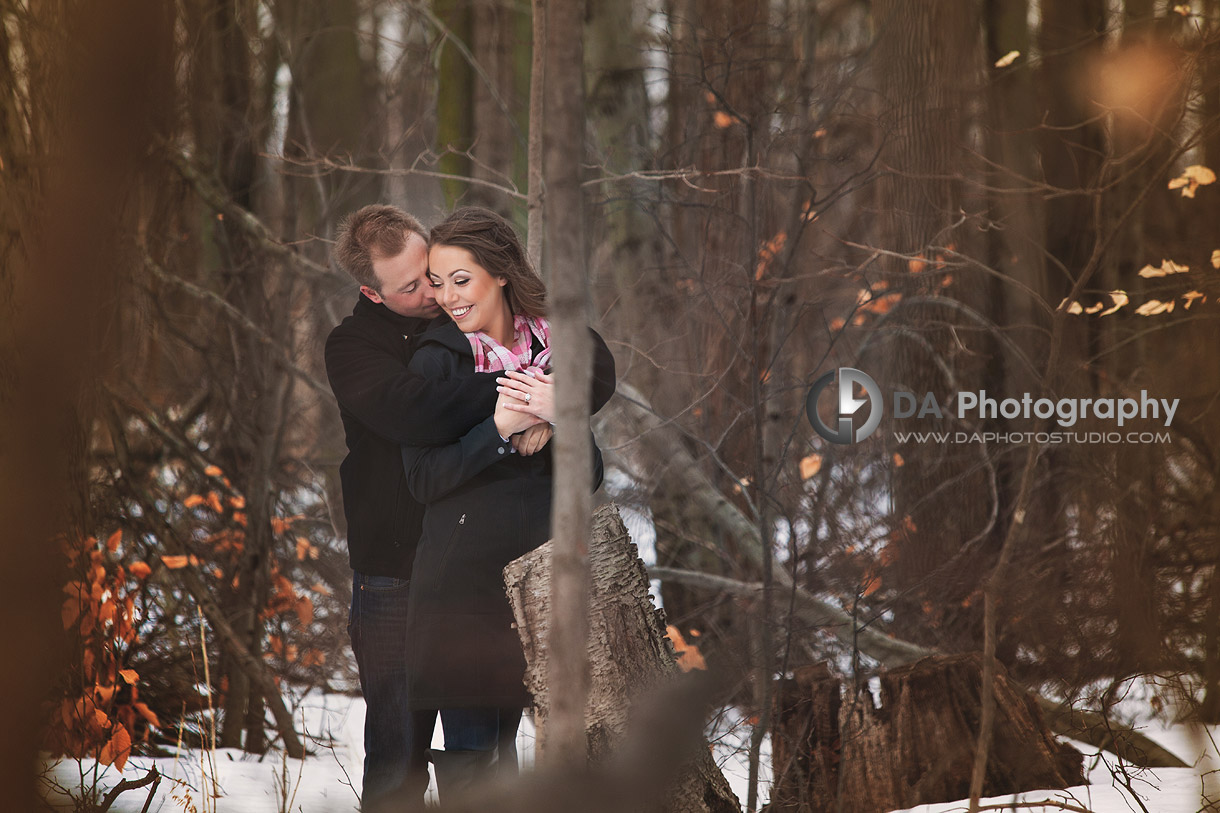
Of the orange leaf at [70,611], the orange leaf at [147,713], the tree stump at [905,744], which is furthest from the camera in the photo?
the orange leaf at [147,713]

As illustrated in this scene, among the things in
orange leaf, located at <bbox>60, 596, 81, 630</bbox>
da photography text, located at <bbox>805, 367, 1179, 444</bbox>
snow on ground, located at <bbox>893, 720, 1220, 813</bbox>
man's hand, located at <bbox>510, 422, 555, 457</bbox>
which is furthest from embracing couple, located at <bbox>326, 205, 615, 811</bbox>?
snow on ground, located at <bbox>893, 720, 1220, 813</bbox>

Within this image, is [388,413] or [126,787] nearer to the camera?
[388,413]

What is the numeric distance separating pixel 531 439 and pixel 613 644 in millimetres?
531

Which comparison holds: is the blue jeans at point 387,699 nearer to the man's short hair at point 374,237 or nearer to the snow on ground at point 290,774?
the snow on ground at point 290,774

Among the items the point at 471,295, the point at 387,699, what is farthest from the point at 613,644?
the point at 471,295

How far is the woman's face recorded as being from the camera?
2.55 metres

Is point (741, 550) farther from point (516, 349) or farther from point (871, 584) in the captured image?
point (516, 349)

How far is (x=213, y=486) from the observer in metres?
3.92

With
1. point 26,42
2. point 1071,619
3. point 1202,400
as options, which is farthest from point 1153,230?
point 26,42

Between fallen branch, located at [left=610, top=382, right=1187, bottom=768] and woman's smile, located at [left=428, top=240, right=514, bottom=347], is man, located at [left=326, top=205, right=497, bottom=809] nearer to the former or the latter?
woman's smile, located at [left=428, top=240, right=514, bottom=347]

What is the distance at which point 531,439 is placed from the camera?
8.22 feet

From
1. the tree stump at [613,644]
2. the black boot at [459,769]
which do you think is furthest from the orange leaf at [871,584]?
the black boot at [459,769]

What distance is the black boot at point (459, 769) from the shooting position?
2324 millimetres

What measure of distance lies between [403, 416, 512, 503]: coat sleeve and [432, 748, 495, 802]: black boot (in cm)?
61
